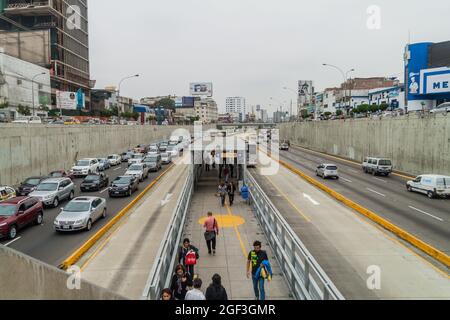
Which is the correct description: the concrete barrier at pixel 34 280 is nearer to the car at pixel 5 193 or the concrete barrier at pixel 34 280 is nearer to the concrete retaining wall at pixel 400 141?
the car at pixel 5 193

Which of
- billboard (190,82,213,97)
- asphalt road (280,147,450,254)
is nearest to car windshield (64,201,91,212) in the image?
asphalt road (280,147,450,254)

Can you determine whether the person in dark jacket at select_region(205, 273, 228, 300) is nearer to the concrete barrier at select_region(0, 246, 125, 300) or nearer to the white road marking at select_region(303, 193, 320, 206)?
the concrete barrier at select_region(0, 246, 125, 300)

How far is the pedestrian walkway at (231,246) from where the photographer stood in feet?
34.6

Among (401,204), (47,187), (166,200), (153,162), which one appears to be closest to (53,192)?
(47,187)

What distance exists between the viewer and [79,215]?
18.6m

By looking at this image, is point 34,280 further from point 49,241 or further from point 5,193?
point 5,193

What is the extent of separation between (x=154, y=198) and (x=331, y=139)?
46.0 m

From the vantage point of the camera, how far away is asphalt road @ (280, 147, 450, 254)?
1774 cm

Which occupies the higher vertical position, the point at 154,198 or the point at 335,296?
the point at 335,296

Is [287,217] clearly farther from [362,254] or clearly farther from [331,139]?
[331,139]

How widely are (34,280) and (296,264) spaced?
6.55m

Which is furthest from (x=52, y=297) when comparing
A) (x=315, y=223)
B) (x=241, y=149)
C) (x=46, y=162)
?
(x=46, y=162)
